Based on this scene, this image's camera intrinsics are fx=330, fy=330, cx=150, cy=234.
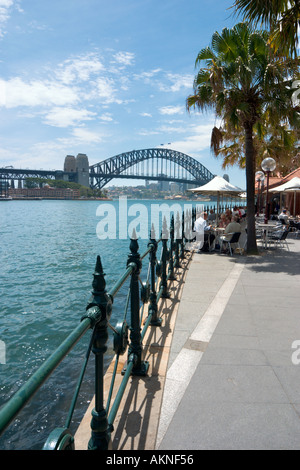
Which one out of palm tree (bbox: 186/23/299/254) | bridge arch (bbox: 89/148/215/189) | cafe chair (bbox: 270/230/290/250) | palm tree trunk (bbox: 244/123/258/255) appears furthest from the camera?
bridge arch (bbox: 89/148/215/189)

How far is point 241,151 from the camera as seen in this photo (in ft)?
62.5

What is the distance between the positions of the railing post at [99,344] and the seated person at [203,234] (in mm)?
8843

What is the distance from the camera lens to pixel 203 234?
1079cm

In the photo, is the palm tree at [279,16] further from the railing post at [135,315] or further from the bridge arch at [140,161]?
the bridge arch at [140,161]

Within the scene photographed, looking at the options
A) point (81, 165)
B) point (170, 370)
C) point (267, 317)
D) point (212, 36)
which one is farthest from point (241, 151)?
point (81, 165)

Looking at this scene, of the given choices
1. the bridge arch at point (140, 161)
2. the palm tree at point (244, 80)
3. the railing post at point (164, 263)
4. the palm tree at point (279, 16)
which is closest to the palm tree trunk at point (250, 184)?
the palm tree at point (244, 80)

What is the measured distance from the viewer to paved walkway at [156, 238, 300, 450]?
8.14 feet

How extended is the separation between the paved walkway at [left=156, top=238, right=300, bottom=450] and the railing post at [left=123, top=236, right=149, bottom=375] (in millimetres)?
322

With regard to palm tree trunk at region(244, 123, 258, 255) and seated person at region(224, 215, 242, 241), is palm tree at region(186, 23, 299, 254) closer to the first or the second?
palm tree trunk at region(244, 123, 258, 255)

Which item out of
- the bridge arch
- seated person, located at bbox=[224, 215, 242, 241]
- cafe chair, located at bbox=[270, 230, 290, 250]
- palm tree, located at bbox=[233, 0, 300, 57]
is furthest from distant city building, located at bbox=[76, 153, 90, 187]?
palm tree, located at bbox=[233, 0, 300, 57]

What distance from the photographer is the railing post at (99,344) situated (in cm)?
195

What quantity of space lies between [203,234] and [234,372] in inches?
300

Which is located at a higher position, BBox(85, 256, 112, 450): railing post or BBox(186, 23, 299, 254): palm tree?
BBox(186, 23, 299, 254): palm tree

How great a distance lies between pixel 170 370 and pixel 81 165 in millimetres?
137986
